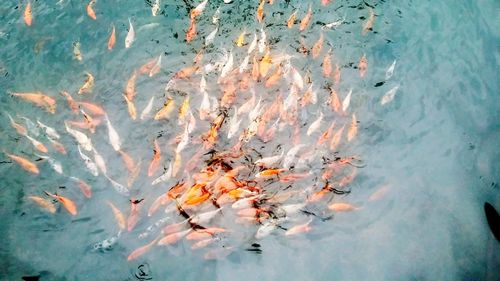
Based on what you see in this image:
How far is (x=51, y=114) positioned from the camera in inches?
167

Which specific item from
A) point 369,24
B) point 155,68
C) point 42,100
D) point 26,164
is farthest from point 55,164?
point 369,24

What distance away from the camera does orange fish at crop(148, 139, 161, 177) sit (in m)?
3.88

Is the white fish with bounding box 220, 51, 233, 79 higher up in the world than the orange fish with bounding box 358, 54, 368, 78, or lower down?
higher up

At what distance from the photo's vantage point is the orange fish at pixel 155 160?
12.7ft

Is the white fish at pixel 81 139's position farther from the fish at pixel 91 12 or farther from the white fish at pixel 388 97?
the white fish at pixel 388 97

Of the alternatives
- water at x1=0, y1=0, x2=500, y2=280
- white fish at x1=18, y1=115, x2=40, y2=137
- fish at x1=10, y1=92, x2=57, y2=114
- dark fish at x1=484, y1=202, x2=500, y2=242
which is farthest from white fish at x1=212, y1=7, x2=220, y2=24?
dark fish at x1=484, y1=202, x2=500, y2=242

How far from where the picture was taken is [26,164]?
387 centimetres

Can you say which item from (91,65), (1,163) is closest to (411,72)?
(91,65)

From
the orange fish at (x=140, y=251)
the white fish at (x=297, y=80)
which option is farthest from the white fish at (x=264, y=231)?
the white fish at (x=297, y=80)

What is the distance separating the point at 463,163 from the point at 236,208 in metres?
2.41

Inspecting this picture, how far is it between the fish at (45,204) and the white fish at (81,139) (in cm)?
66

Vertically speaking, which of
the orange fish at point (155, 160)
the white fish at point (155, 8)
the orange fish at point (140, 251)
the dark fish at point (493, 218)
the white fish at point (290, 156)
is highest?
the white fish at point (155, 8)

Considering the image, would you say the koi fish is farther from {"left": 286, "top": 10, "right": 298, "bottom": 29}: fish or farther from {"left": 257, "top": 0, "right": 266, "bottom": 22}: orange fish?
{"left": 286, "top": 10, "right": 298, "bottom": 29}: fish

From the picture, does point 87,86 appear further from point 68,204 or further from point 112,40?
point 68,204
